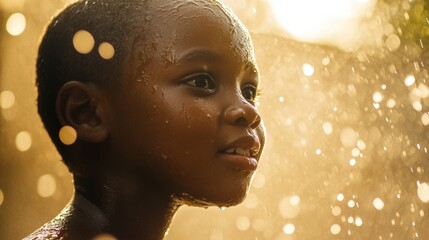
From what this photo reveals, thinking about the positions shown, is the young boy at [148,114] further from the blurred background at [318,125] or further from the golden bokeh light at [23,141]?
the golden bokeh light at [23,141]

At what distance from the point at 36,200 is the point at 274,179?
3.40 feet

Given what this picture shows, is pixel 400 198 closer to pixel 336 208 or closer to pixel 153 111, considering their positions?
pixel 336 208

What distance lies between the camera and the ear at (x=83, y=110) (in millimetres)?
953

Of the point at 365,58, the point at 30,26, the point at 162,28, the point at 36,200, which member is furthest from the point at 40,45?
the point at 365,58

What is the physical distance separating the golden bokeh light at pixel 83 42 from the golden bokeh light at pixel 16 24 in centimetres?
160

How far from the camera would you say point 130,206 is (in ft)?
3.13

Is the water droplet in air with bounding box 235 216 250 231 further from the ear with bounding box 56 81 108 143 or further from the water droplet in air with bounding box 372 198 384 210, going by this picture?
the ear with bounding box 56 81 108 143

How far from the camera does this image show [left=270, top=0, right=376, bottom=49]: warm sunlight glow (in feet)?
8.68

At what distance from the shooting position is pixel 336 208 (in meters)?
2.93

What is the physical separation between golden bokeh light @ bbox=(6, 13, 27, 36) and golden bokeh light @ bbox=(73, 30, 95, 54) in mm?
1597

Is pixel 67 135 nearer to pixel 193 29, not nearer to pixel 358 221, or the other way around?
pixel 193 29

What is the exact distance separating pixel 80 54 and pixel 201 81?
0.61ft

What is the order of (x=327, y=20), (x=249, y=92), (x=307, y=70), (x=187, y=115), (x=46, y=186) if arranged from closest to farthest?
(x=187, y=115) < (x=249, y=92) < (x=46, y=186) < (x=327, y=20) < (x=307, y=70)

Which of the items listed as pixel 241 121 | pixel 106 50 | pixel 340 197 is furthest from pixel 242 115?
pixel 340 197
